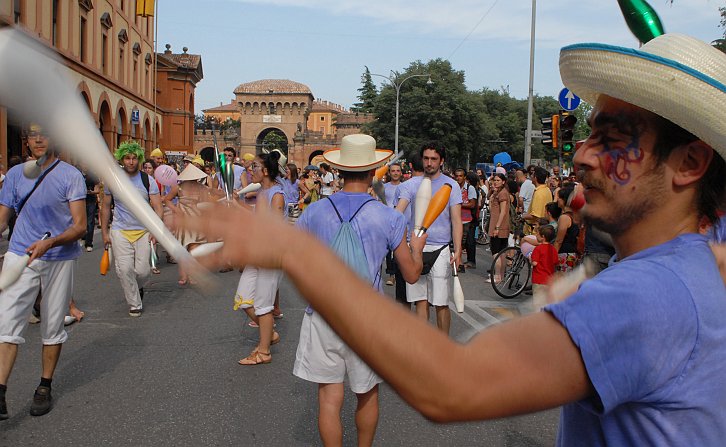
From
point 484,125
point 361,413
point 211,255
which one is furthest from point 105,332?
point 484,125

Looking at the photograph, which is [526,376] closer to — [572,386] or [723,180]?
[572,386]

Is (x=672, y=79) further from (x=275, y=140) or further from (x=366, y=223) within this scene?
(x=275, y=140)

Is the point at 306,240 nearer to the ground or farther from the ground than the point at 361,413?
farther from the ground

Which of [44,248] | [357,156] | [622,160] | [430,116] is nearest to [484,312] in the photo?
[357,156]

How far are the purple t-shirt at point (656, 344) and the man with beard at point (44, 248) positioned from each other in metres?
4.41

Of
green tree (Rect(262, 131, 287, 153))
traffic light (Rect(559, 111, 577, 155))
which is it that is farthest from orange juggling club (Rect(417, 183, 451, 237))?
green tree (Rect(262, 131, 287, 153))

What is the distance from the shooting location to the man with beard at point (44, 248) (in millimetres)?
4676

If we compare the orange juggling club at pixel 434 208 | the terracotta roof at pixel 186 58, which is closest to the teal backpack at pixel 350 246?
the orange juggling club at pixel 434 208

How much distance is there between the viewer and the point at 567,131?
14.3 metres

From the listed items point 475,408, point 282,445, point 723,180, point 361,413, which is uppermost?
point 723,180

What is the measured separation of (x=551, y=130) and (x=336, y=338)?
13.4 metres

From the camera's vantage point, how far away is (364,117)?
91625mm

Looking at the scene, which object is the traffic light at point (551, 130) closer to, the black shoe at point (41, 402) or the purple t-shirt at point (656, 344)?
the black shoe at point (41, 402)

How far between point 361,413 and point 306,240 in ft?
9.33
